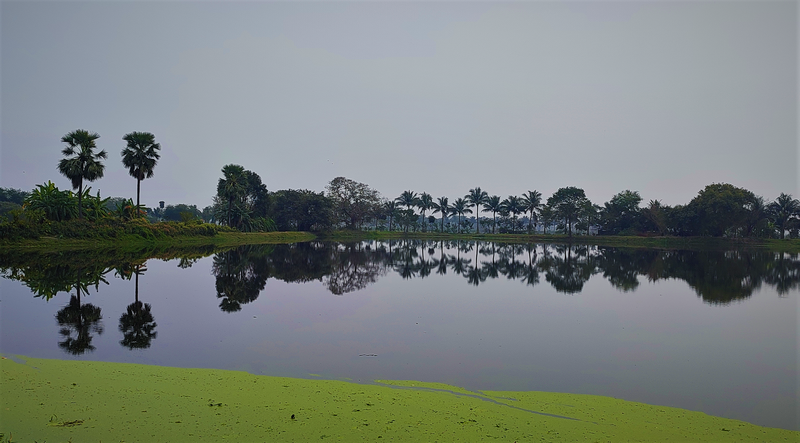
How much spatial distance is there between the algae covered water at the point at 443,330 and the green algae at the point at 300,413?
0.73m

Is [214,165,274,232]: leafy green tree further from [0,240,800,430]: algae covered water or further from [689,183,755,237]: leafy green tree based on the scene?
[689,183,755,237]: leafy green tree

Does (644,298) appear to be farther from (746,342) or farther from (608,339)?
(608,339)

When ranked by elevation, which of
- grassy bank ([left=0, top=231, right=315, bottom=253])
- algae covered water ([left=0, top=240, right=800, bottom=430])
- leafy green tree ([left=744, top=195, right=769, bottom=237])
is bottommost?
algae covered water ([left=0, top=240, right=800, bottom=430])

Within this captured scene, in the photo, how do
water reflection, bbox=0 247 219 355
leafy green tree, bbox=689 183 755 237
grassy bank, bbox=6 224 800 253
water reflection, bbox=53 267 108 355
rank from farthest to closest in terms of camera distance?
leafy green tree, bbox=689 183 755 237
grassy bank, bbox=6 224 800 253
water reflection, bbox=0 247 219 355
water reflection, bbox=53 267 108 355

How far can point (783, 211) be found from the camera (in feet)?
253

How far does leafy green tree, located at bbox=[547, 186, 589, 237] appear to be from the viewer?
3162 inches

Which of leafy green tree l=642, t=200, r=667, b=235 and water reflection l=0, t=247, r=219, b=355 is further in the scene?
leafy green tree l=642, t=200, r=667, b=235

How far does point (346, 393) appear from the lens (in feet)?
21.7

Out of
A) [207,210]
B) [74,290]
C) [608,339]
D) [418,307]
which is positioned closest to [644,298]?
[608,339]

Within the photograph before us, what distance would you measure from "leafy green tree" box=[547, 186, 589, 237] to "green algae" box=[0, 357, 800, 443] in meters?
77.8

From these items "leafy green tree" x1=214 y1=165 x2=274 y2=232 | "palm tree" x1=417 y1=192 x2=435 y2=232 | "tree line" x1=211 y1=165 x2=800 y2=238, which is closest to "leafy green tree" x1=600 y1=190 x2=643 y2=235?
"tree line" x1=211 y1=165 x2=800 y2=238

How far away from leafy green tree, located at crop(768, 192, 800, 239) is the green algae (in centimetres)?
8982

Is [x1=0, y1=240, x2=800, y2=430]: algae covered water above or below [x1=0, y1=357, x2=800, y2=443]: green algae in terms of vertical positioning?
below

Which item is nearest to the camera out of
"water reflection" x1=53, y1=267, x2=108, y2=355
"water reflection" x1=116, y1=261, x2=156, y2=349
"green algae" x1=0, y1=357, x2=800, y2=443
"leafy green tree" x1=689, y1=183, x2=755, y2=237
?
"green algae" x1=0, y1=357, x2=800, y2=443
